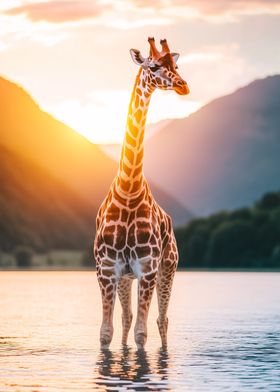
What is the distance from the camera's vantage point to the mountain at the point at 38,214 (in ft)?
566

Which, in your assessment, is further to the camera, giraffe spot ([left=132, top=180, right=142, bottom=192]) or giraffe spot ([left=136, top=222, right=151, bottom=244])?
giraffe spot ([left=132, top=180, right=142, bottom=192])

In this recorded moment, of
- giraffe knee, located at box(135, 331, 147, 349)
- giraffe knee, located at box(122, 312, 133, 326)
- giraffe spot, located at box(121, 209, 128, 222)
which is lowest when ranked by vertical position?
giraffe knee, located at box(135, 331, 147, 349)

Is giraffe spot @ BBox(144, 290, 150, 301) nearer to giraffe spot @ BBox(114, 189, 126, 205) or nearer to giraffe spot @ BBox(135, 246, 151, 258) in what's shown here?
giraffe spot @ BBox(135, 246, 151, 258)

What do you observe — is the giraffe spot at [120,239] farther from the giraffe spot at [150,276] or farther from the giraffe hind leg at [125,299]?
the giraffe hind leg at [125,299]

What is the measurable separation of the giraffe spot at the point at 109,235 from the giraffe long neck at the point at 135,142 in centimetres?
63

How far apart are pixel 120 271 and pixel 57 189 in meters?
181

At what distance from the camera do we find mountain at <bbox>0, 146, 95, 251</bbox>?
173 m

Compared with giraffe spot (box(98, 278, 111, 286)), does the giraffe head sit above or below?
above

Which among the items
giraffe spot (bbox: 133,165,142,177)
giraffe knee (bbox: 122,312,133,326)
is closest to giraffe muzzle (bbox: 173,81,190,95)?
giraffe spot (bbox: 133,165,142,177)

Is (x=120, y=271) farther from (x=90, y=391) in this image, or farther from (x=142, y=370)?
(x=90, y=391)

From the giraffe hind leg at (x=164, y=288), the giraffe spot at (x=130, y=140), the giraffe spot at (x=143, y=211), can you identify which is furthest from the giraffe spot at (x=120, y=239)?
the giraffe hind leg at (x=164, y=288)

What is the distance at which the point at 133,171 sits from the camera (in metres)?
18.9

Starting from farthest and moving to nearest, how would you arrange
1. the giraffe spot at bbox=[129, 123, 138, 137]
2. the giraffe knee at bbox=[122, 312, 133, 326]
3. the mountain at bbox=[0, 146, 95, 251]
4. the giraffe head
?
the mountain at bbox=[0, 146, 95, 251]
the giraffe knee at bbox=[122, 312, 133, 326]
the giraffe spot at bbox=[129, 123, 138, 137]
the giraffe head

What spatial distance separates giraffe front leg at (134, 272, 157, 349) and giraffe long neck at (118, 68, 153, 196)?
1.39 m
